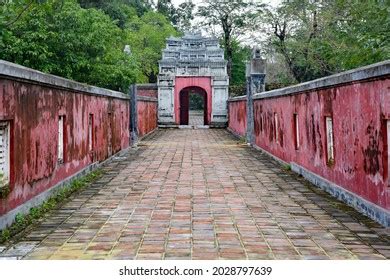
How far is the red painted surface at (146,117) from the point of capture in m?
22.1

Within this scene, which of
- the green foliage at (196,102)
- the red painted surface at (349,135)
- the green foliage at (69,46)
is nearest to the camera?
the red painted surface at (349,135)

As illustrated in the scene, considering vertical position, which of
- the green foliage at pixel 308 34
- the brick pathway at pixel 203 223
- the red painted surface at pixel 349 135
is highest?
the green foliage at pixel 308 34

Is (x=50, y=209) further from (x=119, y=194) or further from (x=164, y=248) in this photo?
(x=164, y=248)

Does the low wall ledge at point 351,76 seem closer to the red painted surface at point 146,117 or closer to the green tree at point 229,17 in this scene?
the red painted surface at point 146,117

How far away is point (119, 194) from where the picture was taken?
8703 mm

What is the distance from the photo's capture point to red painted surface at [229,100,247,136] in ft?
71.6

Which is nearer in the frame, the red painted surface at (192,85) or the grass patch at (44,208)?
the grass patch at (44,208)

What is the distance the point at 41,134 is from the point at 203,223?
3.07m

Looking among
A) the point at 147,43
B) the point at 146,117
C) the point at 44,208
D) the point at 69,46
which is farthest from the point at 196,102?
the point at 44,208

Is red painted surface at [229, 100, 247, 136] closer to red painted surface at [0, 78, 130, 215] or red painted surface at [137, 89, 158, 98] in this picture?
red painted surface at [137, 89, 158, 98]

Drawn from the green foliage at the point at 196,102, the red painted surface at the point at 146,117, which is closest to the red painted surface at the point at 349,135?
the red painted surface at the point at 146,117

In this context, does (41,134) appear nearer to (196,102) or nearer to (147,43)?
(147,43)

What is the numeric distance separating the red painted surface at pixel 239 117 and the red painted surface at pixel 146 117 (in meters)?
4.46

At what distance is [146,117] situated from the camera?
24.7m
